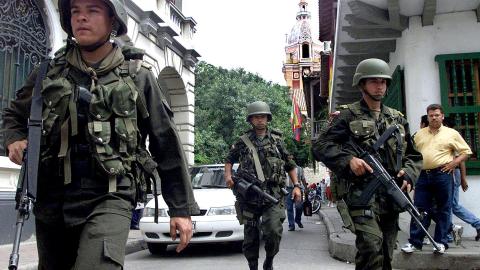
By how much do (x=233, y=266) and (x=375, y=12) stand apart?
190 inches

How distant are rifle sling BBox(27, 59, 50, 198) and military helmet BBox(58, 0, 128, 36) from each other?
0.34 m

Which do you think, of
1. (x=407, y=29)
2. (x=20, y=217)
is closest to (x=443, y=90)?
(x=407, y=29)

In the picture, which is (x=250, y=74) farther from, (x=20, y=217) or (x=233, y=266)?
(x=20, y=217)

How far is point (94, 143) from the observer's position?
2.25 m

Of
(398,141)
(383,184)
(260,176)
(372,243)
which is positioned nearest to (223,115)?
(260,176)

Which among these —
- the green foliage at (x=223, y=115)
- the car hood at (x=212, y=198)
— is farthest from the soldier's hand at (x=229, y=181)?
the green foliage at (x=223, y=115)

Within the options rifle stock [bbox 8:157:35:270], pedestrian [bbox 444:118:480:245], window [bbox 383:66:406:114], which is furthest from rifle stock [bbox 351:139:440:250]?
window [bbox 383:66:406:114]

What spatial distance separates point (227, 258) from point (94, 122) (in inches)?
221

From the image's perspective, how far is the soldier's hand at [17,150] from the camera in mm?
2418

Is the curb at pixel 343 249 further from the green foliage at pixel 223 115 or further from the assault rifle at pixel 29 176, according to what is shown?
the green foliage at pixel 223 115

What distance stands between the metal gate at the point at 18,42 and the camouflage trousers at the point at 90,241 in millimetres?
6730

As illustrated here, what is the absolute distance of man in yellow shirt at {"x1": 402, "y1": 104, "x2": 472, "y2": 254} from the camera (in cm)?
628

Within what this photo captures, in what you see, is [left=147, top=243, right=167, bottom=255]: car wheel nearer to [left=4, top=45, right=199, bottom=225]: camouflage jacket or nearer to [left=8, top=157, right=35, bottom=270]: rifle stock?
[left=4, top=45, right=199, bottom=225]: camouflage jacket

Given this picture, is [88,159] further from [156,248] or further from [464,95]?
[464,95]
